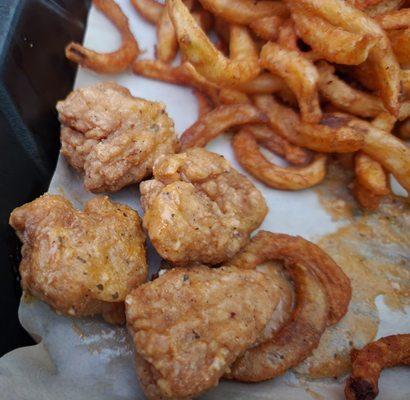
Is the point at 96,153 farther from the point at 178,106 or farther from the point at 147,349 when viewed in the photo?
the point at 147,349

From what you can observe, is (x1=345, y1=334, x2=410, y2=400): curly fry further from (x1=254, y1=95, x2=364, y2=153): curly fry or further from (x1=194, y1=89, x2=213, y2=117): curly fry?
(x1=194, y1=89, x2=213, y2=117): curly fry

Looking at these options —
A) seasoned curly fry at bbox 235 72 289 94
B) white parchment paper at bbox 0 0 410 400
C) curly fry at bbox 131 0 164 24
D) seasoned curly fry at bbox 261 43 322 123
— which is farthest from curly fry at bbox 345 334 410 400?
curly fry at bbox 131 0 164 24

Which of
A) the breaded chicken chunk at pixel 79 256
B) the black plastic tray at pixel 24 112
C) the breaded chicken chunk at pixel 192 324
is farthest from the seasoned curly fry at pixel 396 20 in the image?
the black plastic tray at pixel 24 112

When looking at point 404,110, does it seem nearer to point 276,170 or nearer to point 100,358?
point 276,170

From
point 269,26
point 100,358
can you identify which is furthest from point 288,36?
point 100,358

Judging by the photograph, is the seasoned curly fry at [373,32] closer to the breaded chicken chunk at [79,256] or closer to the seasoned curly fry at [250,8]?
the seasoned curly fry at [250,8]
